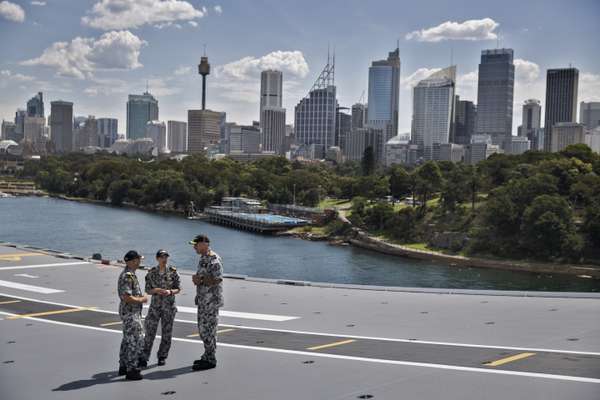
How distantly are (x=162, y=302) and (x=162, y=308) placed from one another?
0.05 m

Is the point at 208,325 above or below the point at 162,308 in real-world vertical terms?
below

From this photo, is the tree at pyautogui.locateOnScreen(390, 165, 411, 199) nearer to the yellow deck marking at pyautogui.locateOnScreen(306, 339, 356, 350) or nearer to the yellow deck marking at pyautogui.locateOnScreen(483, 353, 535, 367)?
the yellow deck marking at pyautogui.locateOnScreen(306, 339, 356, 350)

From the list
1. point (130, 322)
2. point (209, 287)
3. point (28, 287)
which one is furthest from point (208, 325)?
point (28, 287)

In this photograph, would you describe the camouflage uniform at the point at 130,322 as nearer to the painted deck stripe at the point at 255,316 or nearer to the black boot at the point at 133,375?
the black boot at the point at 133,375

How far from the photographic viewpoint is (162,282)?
20.4ft

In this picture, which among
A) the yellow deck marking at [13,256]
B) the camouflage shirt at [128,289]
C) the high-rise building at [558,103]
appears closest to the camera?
the camouflage shirt at [128,289]

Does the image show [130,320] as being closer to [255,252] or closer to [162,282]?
[162,282]

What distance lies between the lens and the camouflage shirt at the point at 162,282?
20.4ft

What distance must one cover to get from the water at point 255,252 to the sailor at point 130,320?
32.2 metres

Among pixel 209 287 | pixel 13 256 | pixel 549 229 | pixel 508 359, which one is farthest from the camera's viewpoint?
pixel 549 229

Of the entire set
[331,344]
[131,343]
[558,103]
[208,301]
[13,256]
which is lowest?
[13,256]

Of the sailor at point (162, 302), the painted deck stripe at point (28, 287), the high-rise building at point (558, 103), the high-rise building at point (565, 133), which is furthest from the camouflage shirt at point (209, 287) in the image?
the high-rise building at point (565, 133)

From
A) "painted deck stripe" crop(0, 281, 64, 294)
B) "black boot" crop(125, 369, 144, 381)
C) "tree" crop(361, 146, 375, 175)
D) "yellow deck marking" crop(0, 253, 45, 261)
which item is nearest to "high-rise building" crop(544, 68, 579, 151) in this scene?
"tree" crop(361, 146, 375, 175)

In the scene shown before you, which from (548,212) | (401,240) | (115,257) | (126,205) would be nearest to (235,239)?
(401,240)
